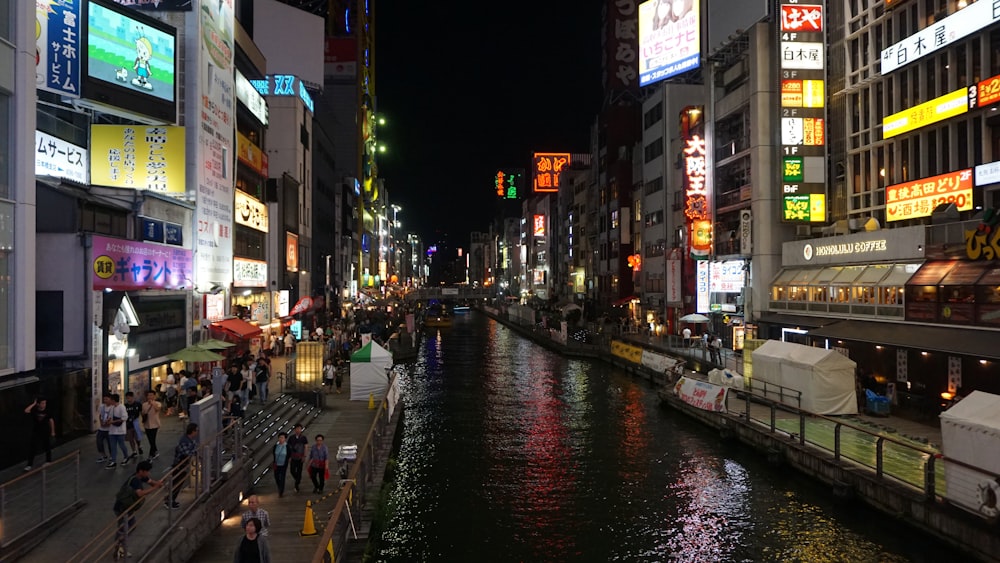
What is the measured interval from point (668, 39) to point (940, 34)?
3644cm

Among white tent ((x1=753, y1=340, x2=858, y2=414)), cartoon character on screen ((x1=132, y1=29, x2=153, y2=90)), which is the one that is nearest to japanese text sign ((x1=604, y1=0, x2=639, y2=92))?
white tent ((x1=753, y1=340, x2=858, y2=414))

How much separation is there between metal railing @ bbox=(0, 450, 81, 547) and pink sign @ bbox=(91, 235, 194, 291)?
900 cm

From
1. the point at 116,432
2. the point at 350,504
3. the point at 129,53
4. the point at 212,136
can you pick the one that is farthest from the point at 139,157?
the point at 350,504

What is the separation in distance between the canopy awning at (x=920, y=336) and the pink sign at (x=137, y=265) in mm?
27823

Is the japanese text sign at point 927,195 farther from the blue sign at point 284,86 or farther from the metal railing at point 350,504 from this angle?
the blue sign at point 284,86

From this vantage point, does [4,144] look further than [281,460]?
No

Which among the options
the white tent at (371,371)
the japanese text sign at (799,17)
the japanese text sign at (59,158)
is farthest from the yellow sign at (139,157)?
the japanese text sign at (799,17)

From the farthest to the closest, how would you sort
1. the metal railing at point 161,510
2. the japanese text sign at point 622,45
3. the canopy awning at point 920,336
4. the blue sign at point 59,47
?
the japanese text sign at point 622,45, the blue sign at point 59,47, the canopy awning at point 920,336, the metal railing at point 161,510

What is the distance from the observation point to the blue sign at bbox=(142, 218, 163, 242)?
26688 millimetres

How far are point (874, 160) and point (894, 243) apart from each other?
7739 mm

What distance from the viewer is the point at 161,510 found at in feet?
46.9

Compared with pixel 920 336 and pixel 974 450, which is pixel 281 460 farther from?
pixel 920 336

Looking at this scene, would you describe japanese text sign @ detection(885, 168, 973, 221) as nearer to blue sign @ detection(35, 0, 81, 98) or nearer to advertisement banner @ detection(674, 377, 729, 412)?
advertisement banner @ detection(674, 377, 729, 412)

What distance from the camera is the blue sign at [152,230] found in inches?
1051
